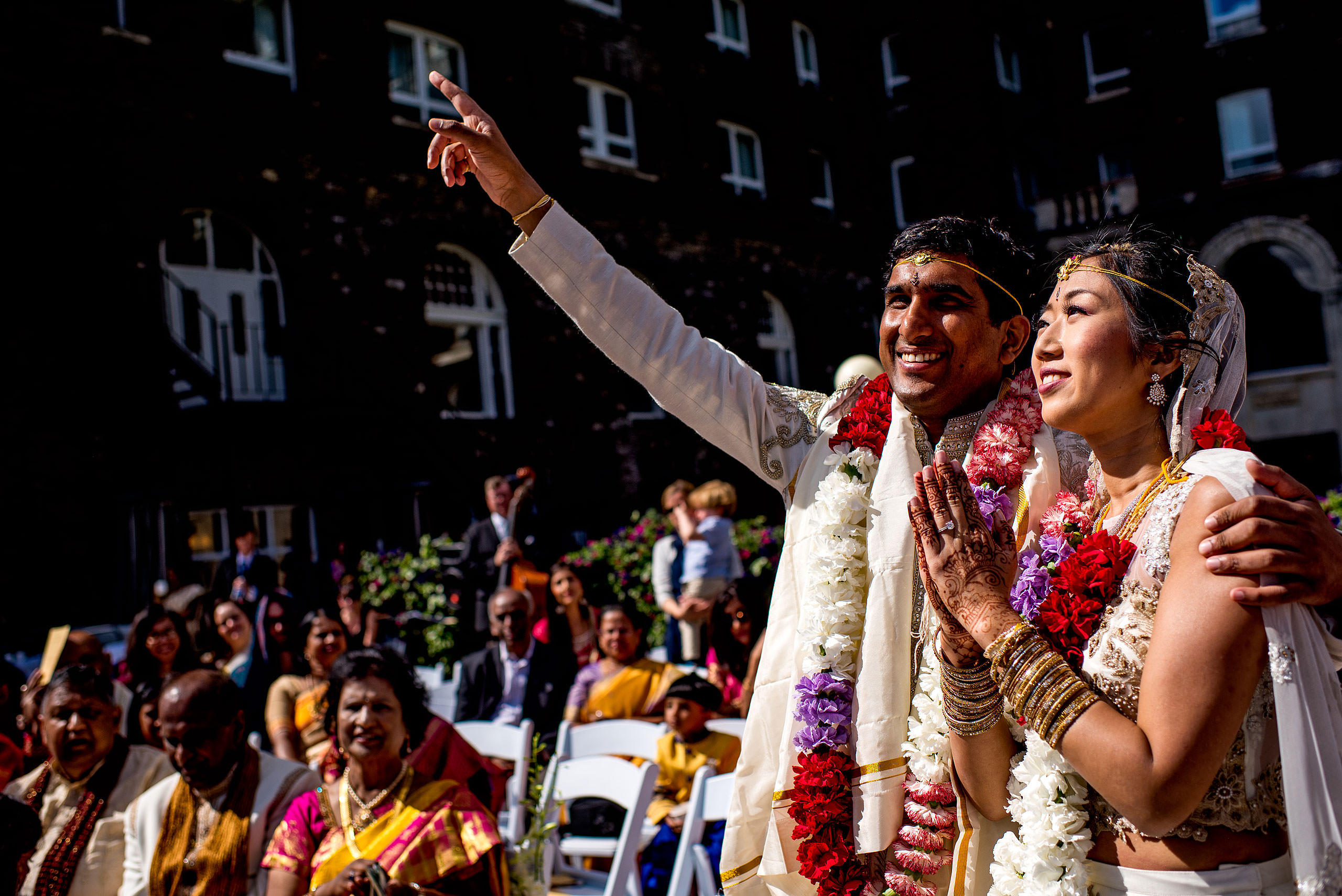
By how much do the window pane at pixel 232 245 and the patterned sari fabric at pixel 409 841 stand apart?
959cm

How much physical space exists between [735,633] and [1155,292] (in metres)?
4.36

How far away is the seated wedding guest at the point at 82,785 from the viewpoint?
363 cm

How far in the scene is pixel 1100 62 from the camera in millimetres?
22250

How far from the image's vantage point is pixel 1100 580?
1.65 m

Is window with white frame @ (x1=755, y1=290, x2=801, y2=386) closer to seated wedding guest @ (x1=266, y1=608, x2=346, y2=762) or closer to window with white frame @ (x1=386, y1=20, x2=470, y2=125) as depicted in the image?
window with white frame @ (x1=386, y1=20, x2=470, y2=125)

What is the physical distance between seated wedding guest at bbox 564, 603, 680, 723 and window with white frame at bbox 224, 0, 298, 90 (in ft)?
29.4

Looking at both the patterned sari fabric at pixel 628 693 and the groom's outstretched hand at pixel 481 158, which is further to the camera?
the patterned sari fabric at pixel 628 693

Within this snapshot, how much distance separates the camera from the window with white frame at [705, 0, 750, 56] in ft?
57.5

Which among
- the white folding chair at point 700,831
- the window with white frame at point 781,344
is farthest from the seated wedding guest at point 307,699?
the window with white frame at point 781,344

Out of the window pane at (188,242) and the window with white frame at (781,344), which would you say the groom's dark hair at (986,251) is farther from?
the window with white frame at (781,344)

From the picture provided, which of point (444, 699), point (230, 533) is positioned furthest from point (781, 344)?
point (444, 699)

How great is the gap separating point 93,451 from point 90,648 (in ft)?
16.4

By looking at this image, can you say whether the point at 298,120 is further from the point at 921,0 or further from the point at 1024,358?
the point at 921,0

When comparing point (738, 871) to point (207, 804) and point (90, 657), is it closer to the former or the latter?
point (207, 804)
